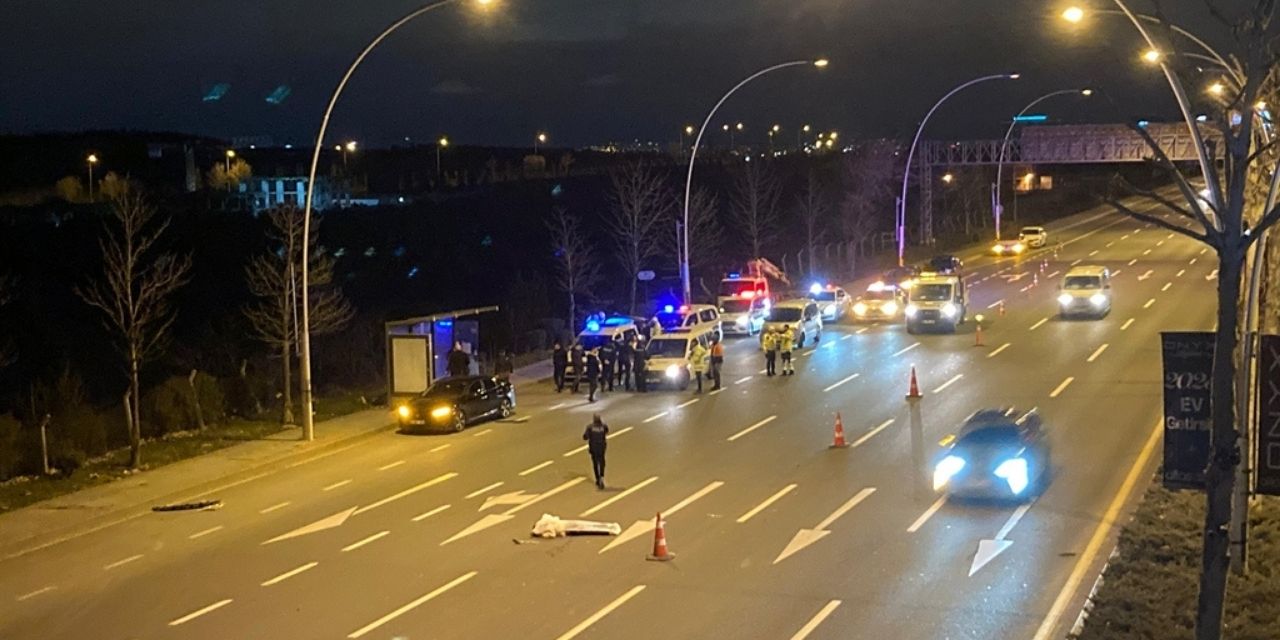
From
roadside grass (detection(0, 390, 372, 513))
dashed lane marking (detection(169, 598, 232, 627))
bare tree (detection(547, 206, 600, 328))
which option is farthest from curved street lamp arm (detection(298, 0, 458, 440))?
bare tree (detection(547, 206, 600, 328))

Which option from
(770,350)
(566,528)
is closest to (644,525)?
(566,528)

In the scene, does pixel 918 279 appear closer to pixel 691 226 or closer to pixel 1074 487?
pixel 1074 487

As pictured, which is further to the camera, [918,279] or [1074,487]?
[918,279]

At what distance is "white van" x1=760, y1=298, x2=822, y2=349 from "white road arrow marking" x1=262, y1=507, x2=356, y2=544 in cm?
2228

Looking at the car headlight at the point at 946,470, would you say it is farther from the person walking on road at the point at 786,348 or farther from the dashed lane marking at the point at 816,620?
the person walking on road at the point at 786,348

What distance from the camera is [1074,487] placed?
74.8 feet

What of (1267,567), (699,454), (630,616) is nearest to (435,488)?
(699,454)

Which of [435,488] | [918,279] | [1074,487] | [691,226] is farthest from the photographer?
[691,226]

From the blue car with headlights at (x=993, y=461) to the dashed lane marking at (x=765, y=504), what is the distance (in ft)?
8.50

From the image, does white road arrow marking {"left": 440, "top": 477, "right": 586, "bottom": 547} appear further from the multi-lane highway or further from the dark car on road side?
the dark car on road side

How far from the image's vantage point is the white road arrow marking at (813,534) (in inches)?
745

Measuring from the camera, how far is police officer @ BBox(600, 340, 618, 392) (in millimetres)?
38219

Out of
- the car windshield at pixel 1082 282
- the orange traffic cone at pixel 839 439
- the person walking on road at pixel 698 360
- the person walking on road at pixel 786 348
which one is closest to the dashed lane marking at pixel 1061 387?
the person walking on road at pixel 786 348

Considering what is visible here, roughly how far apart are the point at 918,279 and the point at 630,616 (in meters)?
34.5
